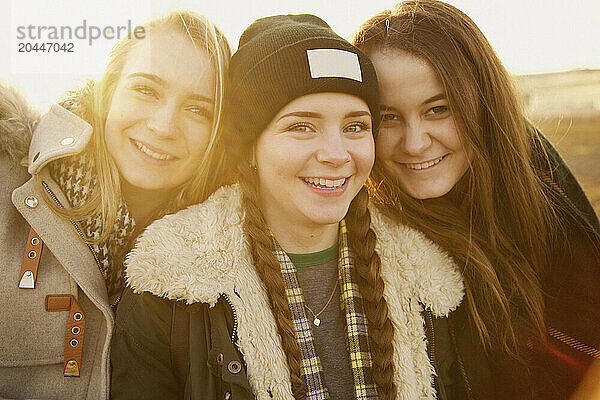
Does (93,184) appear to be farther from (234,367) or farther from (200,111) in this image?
(234,367)

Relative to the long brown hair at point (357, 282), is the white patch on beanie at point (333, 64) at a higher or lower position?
higher

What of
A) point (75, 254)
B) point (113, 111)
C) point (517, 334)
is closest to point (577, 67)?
point (517, 334)

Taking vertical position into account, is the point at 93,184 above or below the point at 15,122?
below

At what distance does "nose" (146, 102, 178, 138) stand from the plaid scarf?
663 mm

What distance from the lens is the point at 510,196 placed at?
2660mm

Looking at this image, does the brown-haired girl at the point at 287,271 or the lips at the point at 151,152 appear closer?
the brown-haired girl at the point at 287,271

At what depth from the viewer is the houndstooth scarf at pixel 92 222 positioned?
2.51 meters

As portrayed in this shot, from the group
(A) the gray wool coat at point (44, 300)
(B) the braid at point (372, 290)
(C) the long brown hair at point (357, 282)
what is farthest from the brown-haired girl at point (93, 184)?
(B) the braid at point (372, 290)

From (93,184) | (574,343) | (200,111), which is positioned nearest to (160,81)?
(200,111)

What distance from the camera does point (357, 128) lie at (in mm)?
2359

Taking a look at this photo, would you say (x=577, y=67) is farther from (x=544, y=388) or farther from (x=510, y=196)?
(x=544, y=388)

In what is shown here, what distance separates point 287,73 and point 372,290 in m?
0.94

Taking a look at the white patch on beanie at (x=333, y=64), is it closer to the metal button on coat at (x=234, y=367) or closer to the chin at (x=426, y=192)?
the chin at (x=426, y=192)

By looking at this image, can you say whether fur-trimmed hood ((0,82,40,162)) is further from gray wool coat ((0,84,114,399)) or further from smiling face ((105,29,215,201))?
smiling face ((105,29,215,201))
